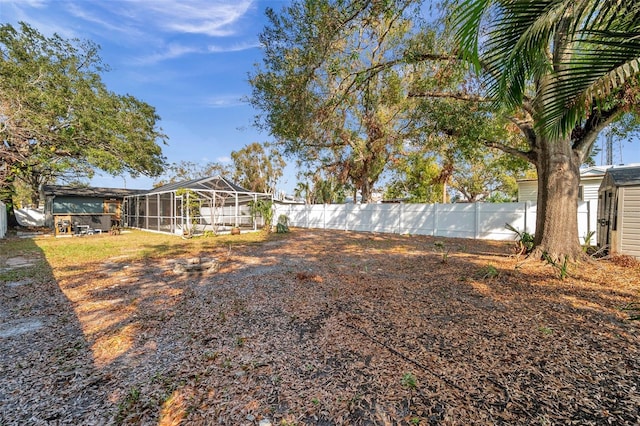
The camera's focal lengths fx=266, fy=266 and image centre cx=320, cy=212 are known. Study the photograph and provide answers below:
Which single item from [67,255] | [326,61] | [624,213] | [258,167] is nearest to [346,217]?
[624,213]

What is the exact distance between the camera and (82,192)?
1611 centimetres

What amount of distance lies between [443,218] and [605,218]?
16.6 feet

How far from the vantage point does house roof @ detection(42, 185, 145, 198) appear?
1516cm

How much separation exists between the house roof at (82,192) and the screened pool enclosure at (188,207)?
3.44ft

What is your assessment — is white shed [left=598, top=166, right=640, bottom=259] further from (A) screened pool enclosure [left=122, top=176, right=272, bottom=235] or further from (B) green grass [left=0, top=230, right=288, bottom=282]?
(A) screened pool enclosure [left=122, top=176, right=272, bottom=235]

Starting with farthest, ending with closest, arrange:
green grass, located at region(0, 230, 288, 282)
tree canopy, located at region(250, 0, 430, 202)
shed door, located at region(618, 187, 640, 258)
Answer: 1. shed door, located at region(618, 187, 640, 258)
2. green grass, located at region(0, 230, 288, 282)
3. tree canopy, located at region(250, 0, 430, 202)

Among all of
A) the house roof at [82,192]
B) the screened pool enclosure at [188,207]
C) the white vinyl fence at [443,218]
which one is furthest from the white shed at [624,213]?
the house roof at [82,192]

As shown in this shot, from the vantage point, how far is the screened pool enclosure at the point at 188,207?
12.2 meters

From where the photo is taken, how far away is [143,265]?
630 centimetres

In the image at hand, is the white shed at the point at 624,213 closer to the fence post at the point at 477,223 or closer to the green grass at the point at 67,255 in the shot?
the fence post at the point at 477,223

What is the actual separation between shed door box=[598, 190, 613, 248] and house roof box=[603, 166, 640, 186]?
49cm

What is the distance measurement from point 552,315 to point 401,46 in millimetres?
6025

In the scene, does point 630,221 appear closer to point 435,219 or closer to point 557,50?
point 557,50

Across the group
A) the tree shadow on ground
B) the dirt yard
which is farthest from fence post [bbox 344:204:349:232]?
the tree shadow on ground
